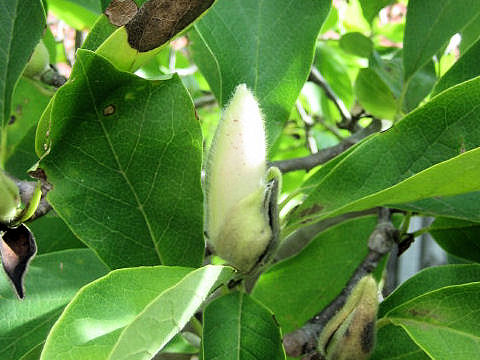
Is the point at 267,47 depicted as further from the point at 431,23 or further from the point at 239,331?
the point at 239,331

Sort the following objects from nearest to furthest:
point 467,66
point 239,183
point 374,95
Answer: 1. point 239,183
2. point 467,66
3. point 374,95

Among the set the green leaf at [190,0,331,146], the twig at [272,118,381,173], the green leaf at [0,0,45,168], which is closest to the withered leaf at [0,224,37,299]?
the green leaf at [0,0,45,168]

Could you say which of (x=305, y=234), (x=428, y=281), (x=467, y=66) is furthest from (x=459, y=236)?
(x=305, y=234)

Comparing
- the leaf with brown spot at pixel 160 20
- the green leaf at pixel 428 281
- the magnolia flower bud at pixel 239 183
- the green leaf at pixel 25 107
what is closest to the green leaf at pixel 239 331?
the magnolia flower bud at pixel 239 183

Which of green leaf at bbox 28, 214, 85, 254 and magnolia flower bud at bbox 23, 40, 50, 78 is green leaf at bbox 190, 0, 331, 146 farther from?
green leaf at bbox 28, 214, 85, 254

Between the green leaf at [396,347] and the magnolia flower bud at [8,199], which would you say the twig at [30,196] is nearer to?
the magnolia flower bud at [8,199]
